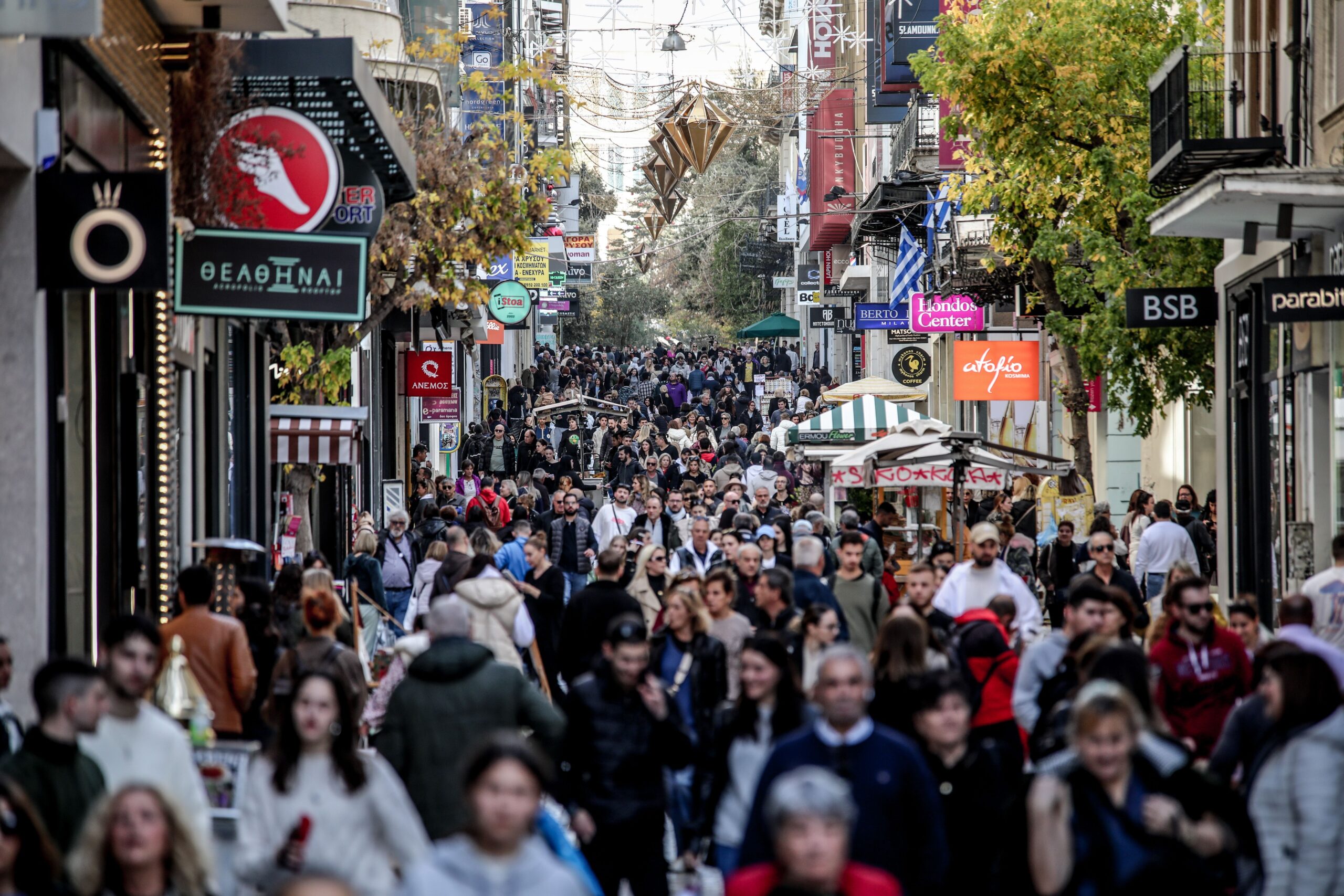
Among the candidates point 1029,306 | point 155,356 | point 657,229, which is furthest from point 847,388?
point 657,229

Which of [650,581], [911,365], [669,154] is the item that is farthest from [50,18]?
[669,154]

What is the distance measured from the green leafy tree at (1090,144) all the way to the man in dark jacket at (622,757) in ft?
47.8

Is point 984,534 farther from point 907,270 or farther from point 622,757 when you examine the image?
point 907,270

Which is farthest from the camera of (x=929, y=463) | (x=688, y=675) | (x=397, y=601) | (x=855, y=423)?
(x=855, y=423)

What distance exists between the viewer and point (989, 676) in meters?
9.46

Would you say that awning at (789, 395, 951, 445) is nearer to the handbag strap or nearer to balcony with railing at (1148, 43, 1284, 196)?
balcony with railing at (1148, 43, 1284, 196)

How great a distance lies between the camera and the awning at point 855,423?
24.9 metres

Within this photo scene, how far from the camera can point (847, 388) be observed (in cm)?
3125

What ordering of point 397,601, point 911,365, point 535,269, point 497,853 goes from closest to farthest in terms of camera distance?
point 497,853 < point 397,601 < point 911,365 < point 535,269

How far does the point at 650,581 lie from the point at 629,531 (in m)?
6.16

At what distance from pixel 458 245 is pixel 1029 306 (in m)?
9.52

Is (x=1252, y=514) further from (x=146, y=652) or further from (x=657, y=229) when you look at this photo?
(x=657, y=229)

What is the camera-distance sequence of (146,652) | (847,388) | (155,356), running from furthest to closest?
(847,388) → (155,356) → (146,652)

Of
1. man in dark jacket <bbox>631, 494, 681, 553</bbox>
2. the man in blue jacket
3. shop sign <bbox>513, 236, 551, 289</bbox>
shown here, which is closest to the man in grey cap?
the man in blue jacket
